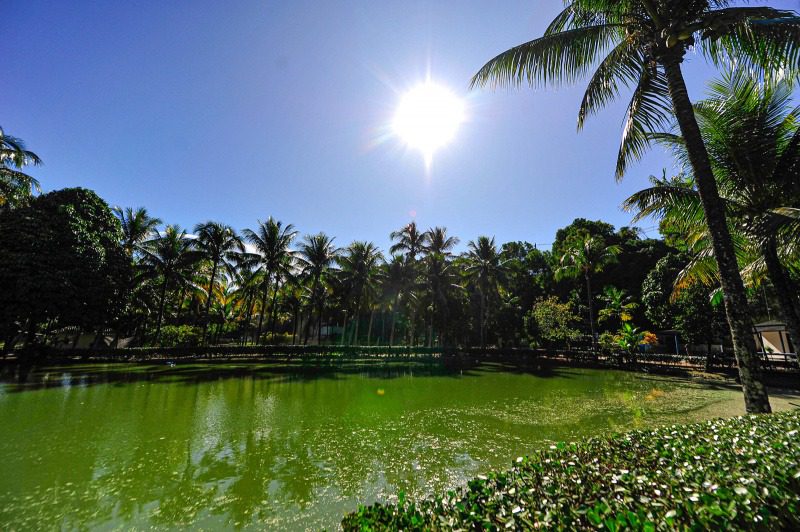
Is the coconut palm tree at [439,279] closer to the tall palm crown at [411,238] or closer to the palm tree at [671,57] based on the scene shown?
the tall palm crown at [411,238]

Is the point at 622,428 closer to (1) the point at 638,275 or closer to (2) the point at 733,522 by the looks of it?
(2) the point at 733,522

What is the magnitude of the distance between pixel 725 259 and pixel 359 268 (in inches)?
1174

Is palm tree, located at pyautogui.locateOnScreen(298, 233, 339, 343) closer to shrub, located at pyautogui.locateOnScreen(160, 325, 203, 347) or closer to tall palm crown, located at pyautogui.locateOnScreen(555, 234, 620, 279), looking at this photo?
shrub, located at pyautogui.locateOnScreen(160, 325, 203, 347)

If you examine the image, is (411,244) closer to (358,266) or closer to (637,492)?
(358,266)

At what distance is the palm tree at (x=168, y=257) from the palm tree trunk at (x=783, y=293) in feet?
112

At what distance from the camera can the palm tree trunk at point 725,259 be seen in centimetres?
564

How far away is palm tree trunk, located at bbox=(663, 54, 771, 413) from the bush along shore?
9.09 ft

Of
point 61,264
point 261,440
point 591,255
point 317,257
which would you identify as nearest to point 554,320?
point 591,255

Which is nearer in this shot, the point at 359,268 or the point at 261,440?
the point at 261,440

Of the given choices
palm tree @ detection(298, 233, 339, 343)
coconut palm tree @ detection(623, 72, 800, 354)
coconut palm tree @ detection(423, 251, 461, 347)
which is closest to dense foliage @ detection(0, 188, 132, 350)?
palm tree @ detection(298, 233, 339, 343)

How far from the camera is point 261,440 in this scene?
7.92 metres

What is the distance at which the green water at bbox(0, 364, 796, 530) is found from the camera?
4984 millimetres

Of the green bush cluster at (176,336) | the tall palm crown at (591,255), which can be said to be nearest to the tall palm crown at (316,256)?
Result: the green bush cluster at (176,336)

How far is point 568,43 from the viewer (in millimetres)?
7293
